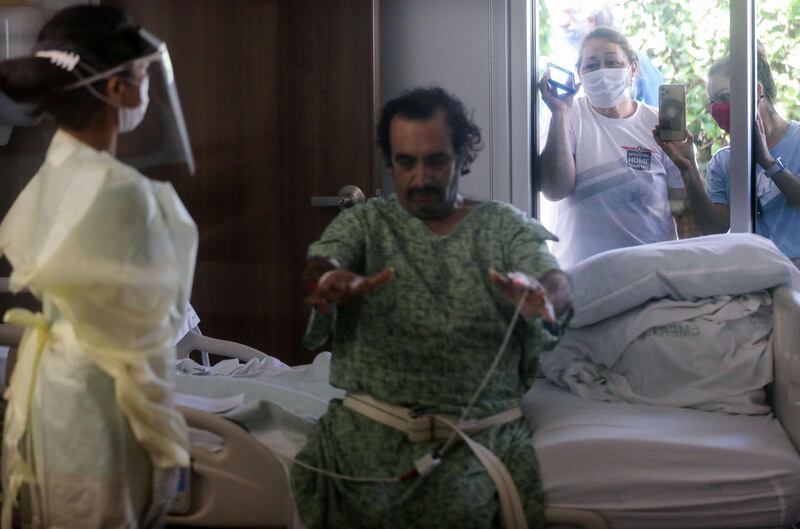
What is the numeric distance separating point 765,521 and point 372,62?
5.15 ft

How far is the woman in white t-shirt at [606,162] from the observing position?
2.54 m

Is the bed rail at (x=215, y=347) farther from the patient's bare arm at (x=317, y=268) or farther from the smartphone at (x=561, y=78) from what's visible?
the smartphone at (x=561, y=78)

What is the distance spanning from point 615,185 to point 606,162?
73mm

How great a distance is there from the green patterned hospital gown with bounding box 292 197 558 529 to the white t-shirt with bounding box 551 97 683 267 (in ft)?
2.96

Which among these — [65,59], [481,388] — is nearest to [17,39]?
[65,59]

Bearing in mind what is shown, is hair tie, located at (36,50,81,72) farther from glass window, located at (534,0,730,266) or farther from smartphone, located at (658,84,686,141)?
smartphone, located at (658,84,686,141)

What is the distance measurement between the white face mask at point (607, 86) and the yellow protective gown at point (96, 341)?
1681mm

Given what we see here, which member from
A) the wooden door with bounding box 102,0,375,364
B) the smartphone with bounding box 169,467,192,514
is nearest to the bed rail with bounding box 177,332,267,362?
the wooden door with bounding box 102,0,375,364

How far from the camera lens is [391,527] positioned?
1.50 metres

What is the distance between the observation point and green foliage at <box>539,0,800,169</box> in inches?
110

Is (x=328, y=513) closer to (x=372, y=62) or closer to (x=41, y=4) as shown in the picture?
(x=41, y=4)

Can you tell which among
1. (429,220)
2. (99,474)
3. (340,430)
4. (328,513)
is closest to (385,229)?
(429,220)

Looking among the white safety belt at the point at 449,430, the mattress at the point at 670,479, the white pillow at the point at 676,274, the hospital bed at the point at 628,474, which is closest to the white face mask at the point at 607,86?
the white pillow at the point at 676,274

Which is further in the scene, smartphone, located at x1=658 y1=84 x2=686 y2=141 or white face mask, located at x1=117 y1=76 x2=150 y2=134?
smartphone, located at x1=658 y1=84 x2=686 y2=141
